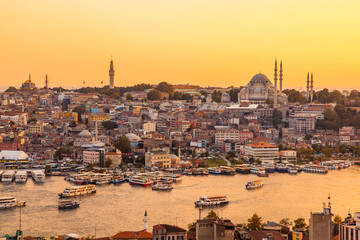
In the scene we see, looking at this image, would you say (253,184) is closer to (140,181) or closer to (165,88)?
(140,181)

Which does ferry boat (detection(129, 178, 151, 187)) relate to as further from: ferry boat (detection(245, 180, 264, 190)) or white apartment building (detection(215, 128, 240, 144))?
white apartment building (detection(215, 128, 240, 144))

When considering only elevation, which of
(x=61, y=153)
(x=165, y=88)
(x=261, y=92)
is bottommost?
(x=61, y=153)

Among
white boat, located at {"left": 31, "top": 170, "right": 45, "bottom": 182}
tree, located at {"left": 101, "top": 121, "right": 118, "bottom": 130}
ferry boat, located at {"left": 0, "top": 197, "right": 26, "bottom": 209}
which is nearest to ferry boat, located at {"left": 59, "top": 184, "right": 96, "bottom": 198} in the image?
ferry boat, located at {"left": 0, "top": 197, "right": 26, "bottom": 209}

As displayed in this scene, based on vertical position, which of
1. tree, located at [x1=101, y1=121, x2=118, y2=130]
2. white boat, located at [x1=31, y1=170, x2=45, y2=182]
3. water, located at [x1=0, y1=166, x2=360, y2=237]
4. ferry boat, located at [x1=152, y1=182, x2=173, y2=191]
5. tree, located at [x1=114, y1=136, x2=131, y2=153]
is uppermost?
tree, located at [x1=101, y1=121, x2=118, y2=130]

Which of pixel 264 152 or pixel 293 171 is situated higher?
pixel 264 152


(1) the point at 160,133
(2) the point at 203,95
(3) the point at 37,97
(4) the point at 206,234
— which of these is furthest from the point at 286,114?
(4) the point at 206,234

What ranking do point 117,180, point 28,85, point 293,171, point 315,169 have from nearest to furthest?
point 117,180, point 293,171, point 315,169, point 28,85

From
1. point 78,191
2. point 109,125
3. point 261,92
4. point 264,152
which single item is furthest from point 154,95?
point 78,191
